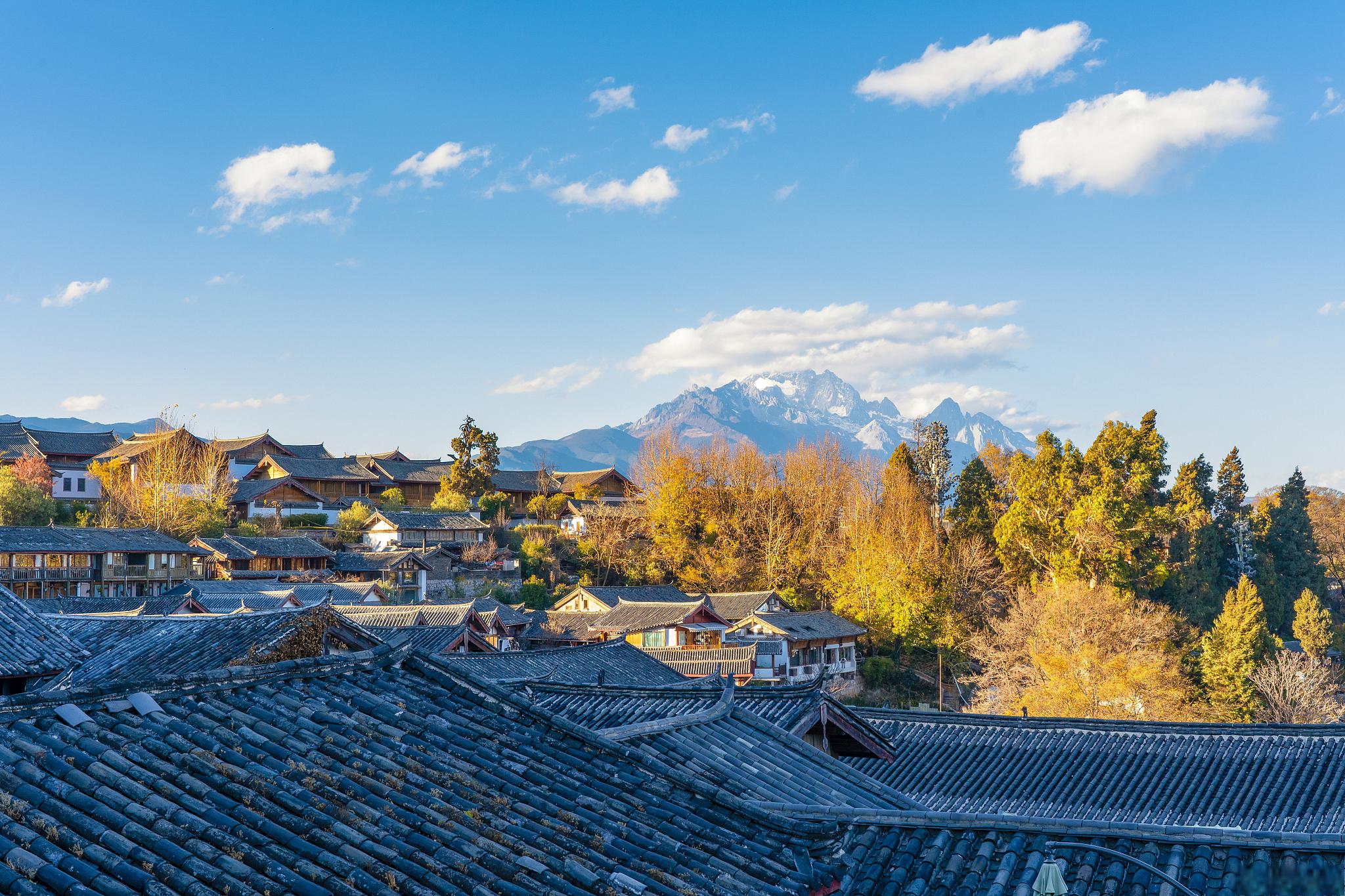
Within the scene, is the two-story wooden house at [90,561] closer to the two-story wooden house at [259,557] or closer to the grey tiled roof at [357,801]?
the two-story wooden house at [259,557]

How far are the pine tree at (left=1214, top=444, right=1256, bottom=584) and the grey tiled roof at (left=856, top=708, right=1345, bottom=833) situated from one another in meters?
34.3

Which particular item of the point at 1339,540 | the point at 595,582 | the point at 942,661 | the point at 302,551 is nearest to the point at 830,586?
the point at 942,661

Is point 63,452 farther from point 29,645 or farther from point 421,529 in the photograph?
point 29,645

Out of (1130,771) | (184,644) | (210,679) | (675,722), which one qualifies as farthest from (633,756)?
(1130,771)

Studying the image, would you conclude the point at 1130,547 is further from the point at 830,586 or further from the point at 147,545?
the point at 147,545

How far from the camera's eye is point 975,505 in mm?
47938

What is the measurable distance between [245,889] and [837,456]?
51.9m

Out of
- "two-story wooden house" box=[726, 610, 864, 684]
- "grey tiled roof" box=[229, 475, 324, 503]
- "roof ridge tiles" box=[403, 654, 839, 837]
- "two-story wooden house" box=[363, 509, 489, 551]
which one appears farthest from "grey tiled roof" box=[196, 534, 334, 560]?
"roof ridge tiles" box=[403, 654, 839, 837]

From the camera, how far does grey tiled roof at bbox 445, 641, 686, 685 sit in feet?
72.8

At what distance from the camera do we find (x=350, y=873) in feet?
13.8

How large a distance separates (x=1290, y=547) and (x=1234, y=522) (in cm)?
301

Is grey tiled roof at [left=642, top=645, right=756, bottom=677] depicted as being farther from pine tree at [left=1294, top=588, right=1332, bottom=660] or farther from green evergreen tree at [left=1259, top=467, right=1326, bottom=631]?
green evergreen tree at [left=1259, top=467, right=1326, bottom=631]

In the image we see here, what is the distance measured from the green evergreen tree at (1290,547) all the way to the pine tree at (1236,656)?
52.2 feet

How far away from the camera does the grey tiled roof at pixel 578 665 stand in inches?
874
